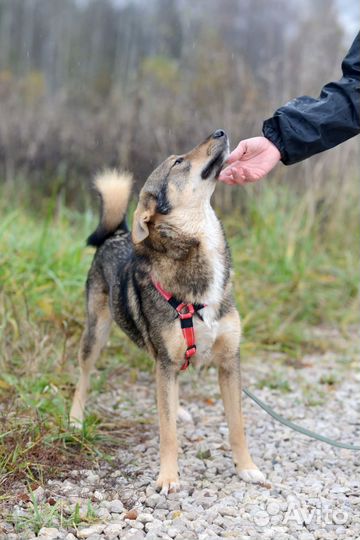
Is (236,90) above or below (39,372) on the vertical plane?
above

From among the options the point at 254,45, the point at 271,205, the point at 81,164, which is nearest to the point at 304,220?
the point at 271,205

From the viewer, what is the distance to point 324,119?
337cm

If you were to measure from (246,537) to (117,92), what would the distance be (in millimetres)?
9140

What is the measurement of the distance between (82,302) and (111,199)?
49.6 inches

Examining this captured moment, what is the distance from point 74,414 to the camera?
4137 mm

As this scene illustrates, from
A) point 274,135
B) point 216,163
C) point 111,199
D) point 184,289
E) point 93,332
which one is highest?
point 274,135

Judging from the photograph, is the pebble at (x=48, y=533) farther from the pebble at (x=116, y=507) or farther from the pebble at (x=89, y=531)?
the pebble at (x=116, y=507)

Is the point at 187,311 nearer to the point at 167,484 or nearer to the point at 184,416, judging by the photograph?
the point at 167,484

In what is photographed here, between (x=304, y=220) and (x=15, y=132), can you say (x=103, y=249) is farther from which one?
(x=15, y=132)

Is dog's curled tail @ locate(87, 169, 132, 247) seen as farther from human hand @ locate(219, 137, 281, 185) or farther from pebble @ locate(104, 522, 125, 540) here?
pebble @ locate(104, 522, 125, 540)

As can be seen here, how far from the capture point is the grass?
3639 mm

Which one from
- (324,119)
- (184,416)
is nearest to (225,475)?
(184,416)

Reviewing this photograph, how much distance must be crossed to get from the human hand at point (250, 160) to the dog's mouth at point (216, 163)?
3 centimetres

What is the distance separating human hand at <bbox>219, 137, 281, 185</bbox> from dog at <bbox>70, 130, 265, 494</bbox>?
0.07 m
